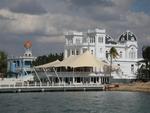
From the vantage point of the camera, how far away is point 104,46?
155m

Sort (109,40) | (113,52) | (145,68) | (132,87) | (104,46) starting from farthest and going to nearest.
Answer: (109,40) < (104,46) < (113,52) < (145,68) < (132,87)

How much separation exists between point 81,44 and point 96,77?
2148 cm

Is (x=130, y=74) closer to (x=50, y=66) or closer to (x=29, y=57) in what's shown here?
(x=50, y=66)

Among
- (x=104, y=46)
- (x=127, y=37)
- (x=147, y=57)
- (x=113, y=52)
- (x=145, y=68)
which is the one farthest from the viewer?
(x=127, y=37)

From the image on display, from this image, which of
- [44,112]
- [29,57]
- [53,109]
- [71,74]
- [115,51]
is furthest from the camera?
[29,57]

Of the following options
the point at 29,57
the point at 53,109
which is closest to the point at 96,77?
the point at 29,57

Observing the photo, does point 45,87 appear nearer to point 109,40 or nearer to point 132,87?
point 132,87

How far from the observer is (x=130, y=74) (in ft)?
494

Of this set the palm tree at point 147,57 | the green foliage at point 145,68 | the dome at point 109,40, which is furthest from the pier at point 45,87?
the dome at point 109,40

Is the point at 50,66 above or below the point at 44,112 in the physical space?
above

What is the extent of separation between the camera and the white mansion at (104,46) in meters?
154

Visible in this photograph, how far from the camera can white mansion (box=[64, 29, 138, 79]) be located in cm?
15438

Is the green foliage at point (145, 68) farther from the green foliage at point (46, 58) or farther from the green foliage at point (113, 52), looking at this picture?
the green foliage at point (46, 58)

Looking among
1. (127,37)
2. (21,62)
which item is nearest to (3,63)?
(21,62)
